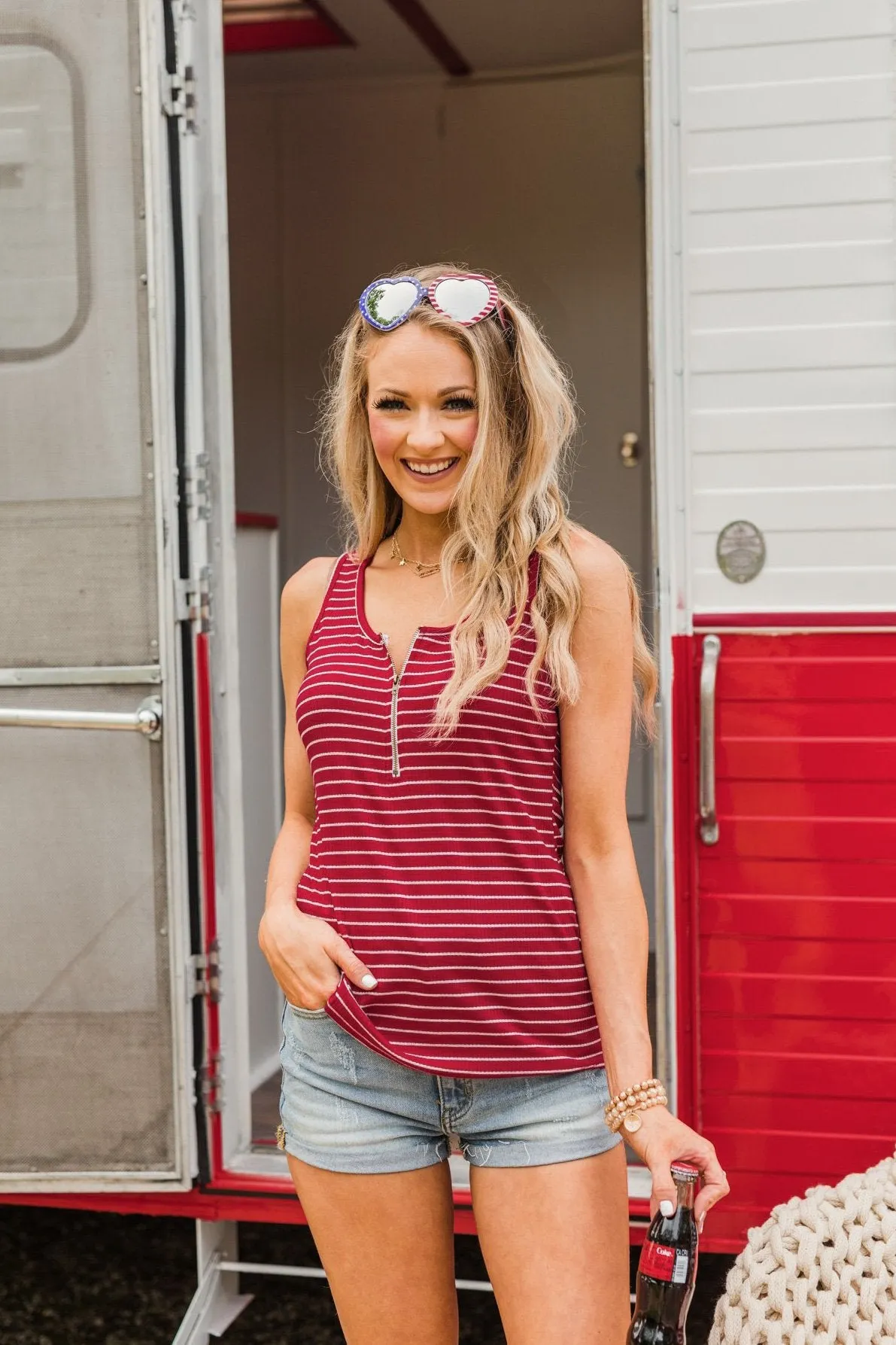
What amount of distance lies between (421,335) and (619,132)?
11.4ft

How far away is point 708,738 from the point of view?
2.63m

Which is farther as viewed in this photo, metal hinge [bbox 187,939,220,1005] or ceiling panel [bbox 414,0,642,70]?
ceiling panel [bbox 414,0,642,70]

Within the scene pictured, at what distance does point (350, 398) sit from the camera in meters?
1.79

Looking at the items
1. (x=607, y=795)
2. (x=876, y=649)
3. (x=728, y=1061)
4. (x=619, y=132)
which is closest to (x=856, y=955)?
(x=728, y=1061)

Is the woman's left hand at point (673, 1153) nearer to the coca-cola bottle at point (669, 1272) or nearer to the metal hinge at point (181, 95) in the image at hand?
the coca-cola bottle at point (669, 1272)

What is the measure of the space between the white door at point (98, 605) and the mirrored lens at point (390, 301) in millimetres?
1128

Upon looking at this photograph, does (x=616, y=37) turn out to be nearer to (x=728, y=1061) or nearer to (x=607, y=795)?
(x=728, y=1061)

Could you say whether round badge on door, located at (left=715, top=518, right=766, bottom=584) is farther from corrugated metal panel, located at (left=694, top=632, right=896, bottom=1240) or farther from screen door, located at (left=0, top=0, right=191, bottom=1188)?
screen door, located at (left=0, top=0, right=191, bottom=1188)

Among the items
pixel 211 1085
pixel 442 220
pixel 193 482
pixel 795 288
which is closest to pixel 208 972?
pixel 211 1085

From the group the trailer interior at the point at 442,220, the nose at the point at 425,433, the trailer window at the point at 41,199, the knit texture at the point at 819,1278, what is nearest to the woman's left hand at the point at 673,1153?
the knit texture at the point at 819,1278

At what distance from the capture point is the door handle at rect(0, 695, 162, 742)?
276cm

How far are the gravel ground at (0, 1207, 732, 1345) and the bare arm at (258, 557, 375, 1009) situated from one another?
1.69 m

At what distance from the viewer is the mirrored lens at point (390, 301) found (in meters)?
1.67

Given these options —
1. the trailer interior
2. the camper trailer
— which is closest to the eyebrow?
the camper trailer
